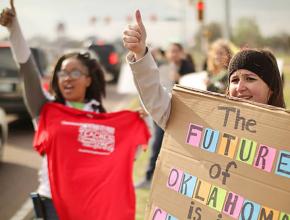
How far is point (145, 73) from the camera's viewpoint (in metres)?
2.18

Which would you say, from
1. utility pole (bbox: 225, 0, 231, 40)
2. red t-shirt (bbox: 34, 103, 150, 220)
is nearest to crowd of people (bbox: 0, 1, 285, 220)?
red t-shirt (bbox: 34, 103, 150, 220)

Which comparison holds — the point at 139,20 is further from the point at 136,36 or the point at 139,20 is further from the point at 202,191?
the point at 202,191

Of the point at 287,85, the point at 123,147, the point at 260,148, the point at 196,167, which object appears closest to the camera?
the point at 260,148

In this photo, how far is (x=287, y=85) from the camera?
73.9 ft

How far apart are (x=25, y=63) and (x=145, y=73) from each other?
47.9 inches

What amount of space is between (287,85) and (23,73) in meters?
20.6

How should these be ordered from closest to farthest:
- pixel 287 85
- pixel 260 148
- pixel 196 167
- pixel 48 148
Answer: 1. pixel 260 148
2. pixel 196 167
3. pixel 48 148
4. pixel 287 85

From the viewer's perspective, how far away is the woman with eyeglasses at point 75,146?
3.06 metres

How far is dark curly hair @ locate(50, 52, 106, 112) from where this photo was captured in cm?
343

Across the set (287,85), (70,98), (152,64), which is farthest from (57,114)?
(287,85)

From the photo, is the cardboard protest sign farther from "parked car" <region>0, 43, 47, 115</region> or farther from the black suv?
the black suv

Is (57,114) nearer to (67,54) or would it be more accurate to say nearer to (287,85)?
(67,54)

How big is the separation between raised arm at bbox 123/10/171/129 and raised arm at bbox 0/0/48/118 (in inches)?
44.3

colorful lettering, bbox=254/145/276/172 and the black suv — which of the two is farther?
the black suv
